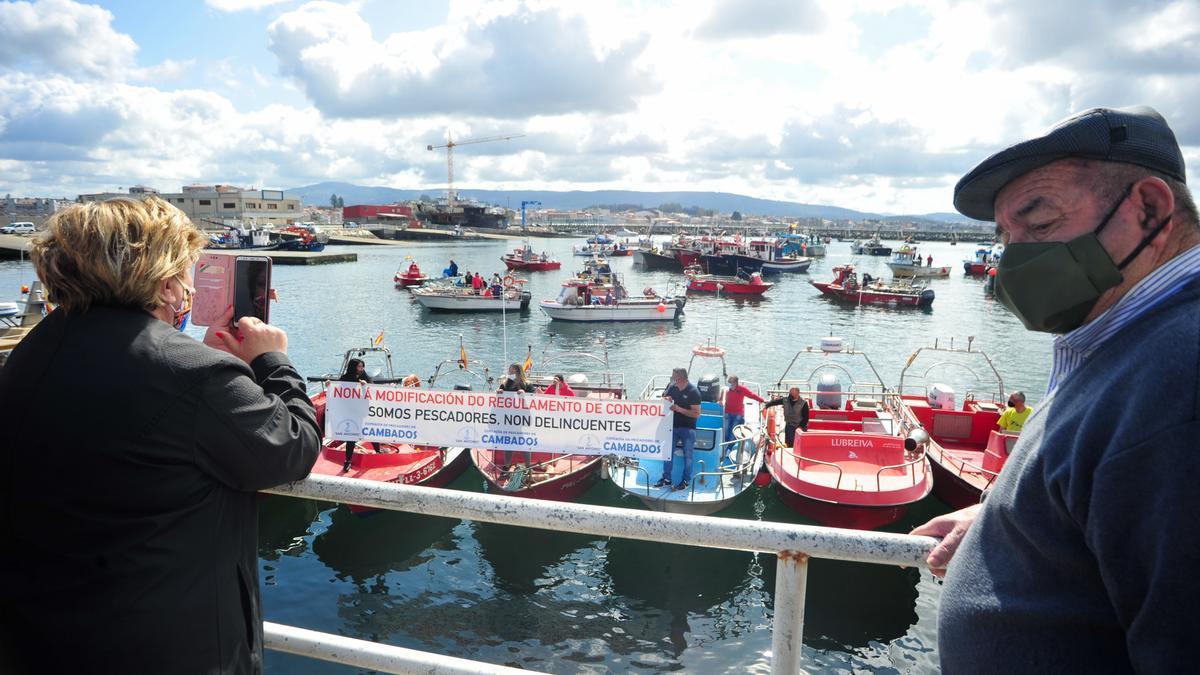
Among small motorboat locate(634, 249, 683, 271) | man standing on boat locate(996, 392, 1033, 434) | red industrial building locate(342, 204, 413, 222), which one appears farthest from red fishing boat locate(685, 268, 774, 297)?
red industrial building locate(342, 204, 413, 222)

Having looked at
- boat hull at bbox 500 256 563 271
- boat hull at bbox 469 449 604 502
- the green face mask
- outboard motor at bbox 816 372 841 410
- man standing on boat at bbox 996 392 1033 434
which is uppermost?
the green face mask

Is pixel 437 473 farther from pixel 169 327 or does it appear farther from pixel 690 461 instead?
pixel 169 327

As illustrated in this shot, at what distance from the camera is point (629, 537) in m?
1.78

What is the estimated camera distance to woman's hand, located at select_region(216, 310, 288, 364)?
6.54ft

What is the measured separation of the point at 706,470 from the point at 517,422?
561 cm

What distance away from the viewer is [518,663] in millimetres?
9008

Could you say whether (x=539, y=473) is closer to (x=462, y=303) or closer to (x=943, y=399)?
(x=943, y=399)

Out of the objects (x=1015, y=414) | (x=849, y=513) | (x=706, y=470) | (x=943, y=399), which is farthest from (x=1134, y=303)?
(x=943, y=399)

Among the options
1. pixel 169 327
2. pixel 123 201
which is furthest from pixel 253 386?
pixel 123 201

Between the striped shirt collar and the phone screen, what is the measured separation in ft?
6.88

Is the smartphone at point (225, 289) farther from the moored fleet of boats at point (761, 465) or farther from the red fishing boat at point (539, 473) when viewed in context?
the red fishing boat at point (539, 473)

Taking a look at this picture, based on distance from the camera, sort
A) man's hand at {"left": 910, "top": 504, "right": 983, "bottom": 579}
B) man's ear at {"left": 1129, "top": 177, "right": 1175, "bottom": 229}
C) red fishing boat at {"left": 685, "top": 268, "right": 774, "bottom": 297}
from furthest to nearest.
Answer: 1. red fishing boat at {"left": 685, "top": 268, "right": 774, "bottom": 297}
2. man's hand at {"left": 910, "top": 504, "right": 983, "bottom": 579}
3. man's ear at {"left": 1129, "top": 177, "right": 1175, "bottom": 229}

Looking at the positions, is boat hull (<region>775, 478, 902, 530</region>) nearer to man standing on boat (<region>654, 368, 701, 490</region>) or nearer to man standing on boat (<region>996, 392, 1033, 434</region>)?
man standing on boat (<region>654, 368, 701, 490</region>)

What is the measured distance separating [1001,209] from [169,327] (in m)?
1.86
